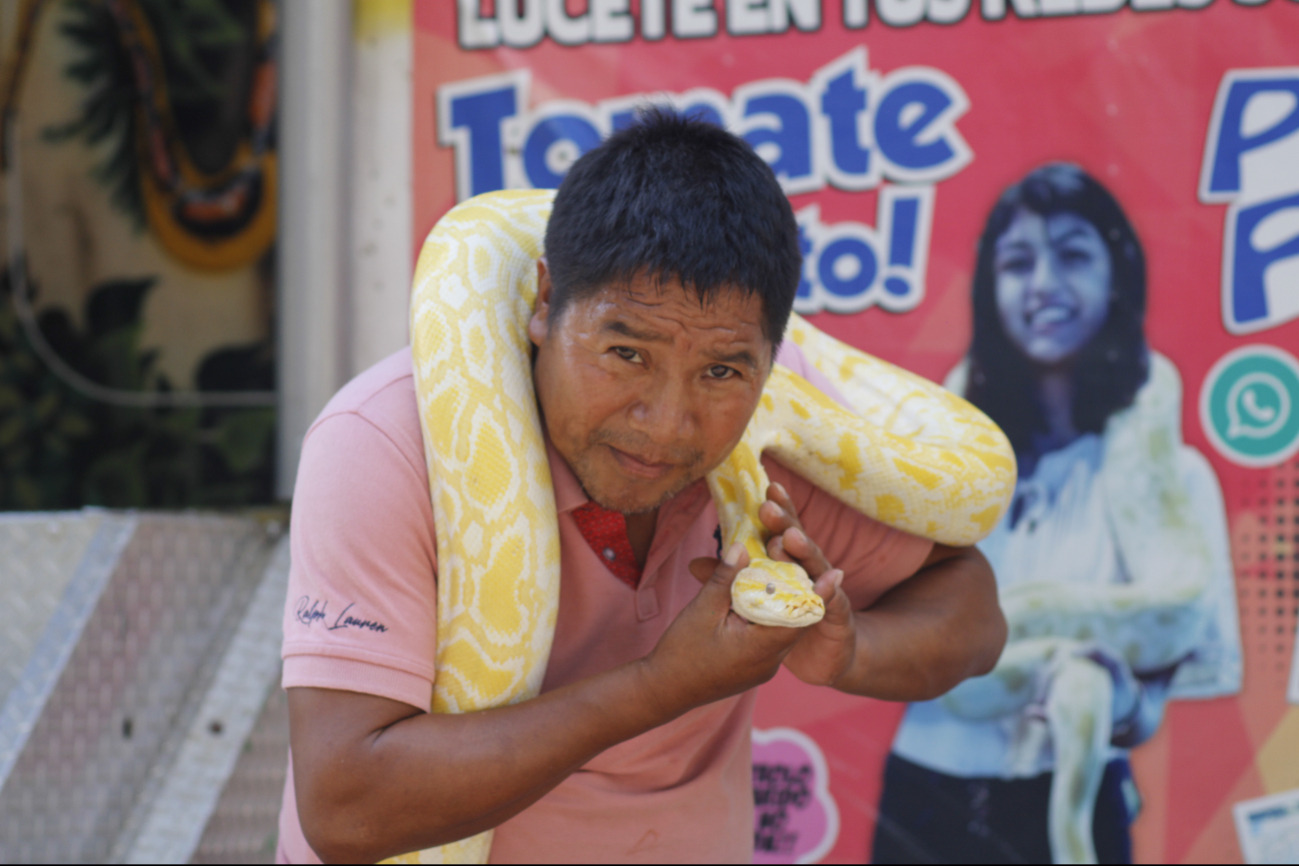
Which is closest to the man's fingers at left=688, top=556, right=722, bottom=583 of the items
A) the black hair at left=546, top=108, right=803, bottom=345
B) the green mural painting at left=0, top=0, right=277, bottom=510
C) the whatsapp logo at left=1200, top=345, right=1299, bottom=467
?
the black hair at left=546, top=108, right=803, bottom=345

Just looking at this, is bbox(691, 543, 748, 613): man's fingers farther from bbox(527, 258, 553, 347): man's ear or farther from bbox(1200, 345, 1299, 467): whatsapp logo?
bbox(1200, 345, 1299, 467): whatsapp logo

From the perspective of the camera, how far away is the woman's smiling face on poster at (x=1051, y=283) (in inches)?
111

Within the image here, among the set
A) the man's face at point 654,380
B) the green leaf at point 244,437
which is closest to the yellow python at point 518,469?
the man's face at point 654,380

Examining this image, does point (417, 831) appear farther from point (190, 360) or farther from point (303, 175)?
point (190, 360)

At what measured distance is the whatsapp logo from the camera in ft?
9.07

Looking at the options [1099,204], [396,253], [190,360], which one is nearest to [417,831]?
[396,253]

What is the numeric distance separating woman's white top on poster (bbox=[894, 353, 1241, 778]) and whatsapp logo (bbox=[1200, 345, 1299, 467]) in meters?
0.08

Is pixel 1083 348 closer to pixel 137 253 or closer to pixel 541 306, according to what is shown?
pixel 541 306

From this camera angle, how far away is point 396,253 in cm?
308

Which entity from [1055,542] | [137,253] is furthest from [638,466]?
[137,253]

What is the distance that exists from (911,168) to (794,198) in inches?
12.4

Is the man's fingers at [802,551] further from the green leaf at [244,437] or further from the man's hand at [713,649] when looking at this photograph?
the green leaf at [244,437]

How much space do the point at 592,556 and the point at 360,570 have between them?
1.24 feet

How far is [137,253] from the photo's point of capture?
13.7ft
